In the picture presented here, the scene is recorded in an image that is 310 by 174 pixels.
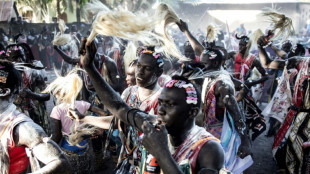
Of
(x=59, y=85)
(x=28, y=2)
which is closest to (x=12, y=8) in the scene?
(x=28, y=2)

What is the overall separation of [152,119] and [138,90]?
1.18 m

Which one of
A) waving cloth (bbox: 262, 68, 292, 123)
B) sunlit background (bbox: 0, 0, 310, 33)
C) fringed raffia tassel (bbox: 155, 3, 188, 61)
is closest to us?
fringed raffia tassel (bbox: 155, 3, 188, 61)

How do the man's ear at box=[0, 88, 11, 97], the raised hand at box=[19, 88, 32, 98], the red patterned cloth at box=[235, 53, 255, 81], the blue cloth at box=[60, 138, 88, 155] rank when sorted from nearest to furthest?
the man's ear at box=[0, 88, 11, 97], the blue cloth at box=[60, 138, 88, 155], the raised hand at box=[19, 88, 32, 98], the red patterned cloth at box=[235, 53, 255, 81]

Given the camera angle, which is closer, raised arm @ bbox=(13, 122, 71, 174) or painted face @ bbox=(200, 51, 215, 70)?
raised arm @ bbox=(13, 122, 71, 174)

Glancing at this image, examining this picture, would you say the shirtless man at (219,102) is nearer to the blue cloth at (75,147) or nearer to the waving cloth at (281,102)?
the blue cloth at (75,147)

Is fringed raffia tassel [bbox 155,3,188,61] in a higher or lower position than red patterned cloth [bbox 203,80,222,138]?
higher

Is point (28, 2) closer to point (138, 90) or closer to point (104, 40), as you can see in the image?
point (104, 40)

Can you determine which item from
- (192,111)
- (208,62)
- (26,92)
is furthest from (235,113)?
(26,92)

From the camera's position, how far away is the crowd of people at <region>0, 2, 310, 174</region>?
2115 mm

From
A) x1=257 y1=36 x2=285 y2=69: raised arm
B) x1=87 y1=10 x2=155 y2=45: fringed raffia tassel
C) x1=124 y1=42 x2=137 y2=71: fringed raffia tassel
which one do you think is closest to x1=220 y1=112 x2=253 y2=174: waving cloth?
x1=257 y1=36 x2=285 y2=69: raised arm

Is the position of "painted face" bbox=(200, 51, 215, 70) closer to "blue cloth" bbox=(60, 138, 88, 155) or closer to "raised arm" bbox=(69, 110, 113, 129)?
"raised arm" bbox=(69, 110, 113, 129)

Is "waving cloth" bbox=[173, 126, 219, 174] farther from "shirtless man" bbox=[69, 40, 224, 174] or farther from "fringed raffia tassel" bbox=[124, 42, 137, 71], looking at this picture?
"fringed raffia tassel" bbox=[124, 42, 137, 71]

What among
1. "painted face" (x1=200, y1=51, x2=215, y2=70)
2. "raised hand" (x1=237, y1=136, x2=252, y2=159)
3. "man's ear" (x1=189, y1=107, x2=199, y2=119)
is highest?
"painted face" (x1=200, y1=51, x2=215, y2=70)

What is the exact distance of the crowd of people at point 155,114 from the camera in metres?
2.12
